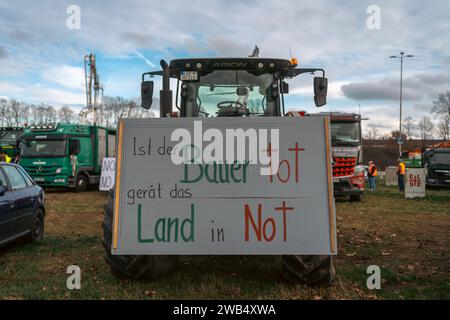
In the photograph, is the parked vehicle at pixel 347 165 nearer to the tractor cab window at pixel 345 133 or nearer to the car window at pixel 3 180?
the tractor cab window at pixel 345 133

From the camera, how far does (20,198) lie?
788 centimetres

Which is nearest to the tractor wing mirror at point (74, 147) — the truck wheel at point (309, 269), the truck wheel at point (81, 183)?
the truck wheel at point (81, 183)

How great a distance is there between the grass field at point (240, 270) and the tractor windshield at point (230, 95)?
222cm

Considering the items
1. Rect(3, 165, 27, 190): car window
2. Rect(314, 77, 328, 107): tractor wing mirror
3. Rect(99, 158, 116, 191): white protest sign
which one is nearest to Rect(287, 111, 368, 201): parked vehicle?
Rect(99, 158, 116, 191): white protest sign

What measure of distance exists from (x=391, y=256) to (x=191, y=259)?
3111 mm

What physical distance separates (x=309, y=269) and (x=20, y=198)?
5.27 m

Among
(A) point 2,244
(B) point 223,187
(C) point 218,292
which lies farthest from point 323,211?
(A) point 2,244

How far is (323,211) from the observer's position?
4711mm

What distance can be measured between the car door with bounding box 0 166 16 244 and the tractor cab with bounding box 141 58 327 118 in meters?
2.63

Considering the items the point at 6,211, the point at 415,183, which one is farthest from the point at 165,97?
the point at 415,183

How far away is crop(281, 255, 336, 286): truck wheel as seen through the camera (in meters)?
4.95

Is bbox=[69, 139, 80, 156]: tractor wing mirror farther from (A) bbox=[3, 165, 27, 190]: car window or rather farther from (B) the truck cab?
(B) the truck cab

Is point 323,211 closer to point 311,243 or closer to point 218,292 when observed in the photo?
point 311,243

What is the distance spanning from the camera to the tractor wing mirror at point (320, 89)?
23.8 feet
